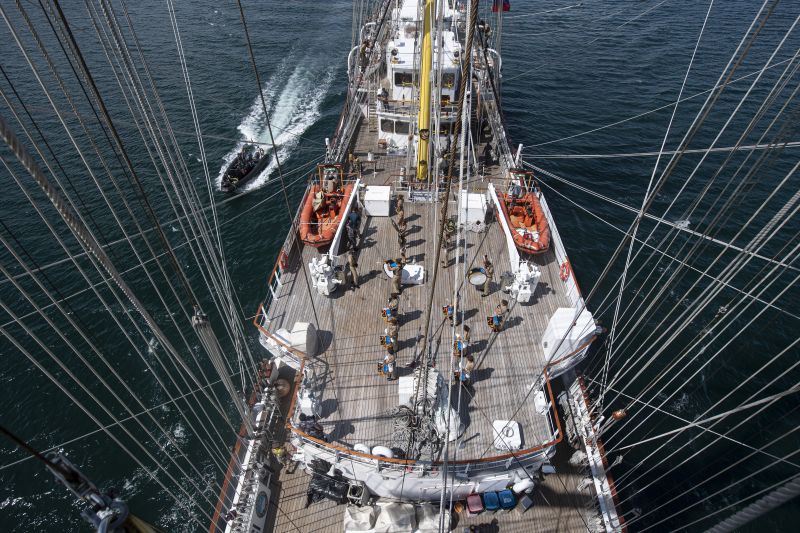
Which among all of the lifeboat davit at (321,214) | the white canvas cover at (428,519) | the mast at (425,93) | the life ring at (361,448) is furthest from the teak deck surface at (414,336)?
the mast at (425,93)

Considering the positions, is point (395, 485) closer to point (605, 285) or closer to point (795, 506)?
point (795, 506)

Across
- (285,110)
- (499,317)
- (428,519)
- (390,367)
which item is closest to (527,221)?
(499,317)

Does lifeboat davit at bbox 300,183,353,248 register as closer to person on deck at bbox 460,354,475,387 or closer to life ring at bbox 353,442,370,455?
person on deck at bbox 460,354,475,387

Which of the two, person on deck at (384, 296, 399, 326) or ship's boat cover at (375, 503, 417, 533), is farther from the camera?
person on deck at (384, 296, 399, 326)

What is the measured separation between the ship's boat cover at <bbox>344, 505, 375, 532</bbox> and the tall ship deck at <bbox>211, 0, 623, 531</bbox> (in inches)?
11.9

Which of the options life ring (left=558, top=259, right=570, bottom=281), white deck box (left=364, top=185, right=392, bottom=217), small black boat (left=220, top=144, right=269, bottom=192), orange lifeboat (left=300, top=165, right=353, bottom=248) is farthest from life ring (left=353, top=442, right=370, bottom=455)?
small black boat (left=220, top=144, right=269, bottom=192)

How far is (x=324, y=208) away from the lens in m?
23.6

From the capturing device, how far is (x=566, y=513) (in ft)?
50.8

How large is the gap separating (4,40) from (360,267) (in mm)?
66418

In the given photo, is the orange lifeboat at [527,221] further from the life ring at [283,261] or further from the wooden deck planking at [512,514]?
the life ring at [283,261]

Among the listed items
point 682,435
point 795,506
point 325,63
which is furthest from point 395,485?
point 325,63

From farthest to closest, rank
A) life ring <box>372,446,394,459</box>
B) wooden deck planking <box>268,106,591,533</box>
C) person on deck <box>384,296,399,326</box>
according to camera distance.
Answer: person on deck <box>384,296,399,326</box> < wooden deck planking <box>268,106,591,533</box> < life ring <box>372,446,394,459</box>

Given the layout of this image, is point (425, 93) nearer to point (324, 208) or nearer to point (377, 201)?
point (377, 201)

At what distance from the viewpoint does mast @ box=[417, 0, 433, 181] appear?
21188 millimetres
